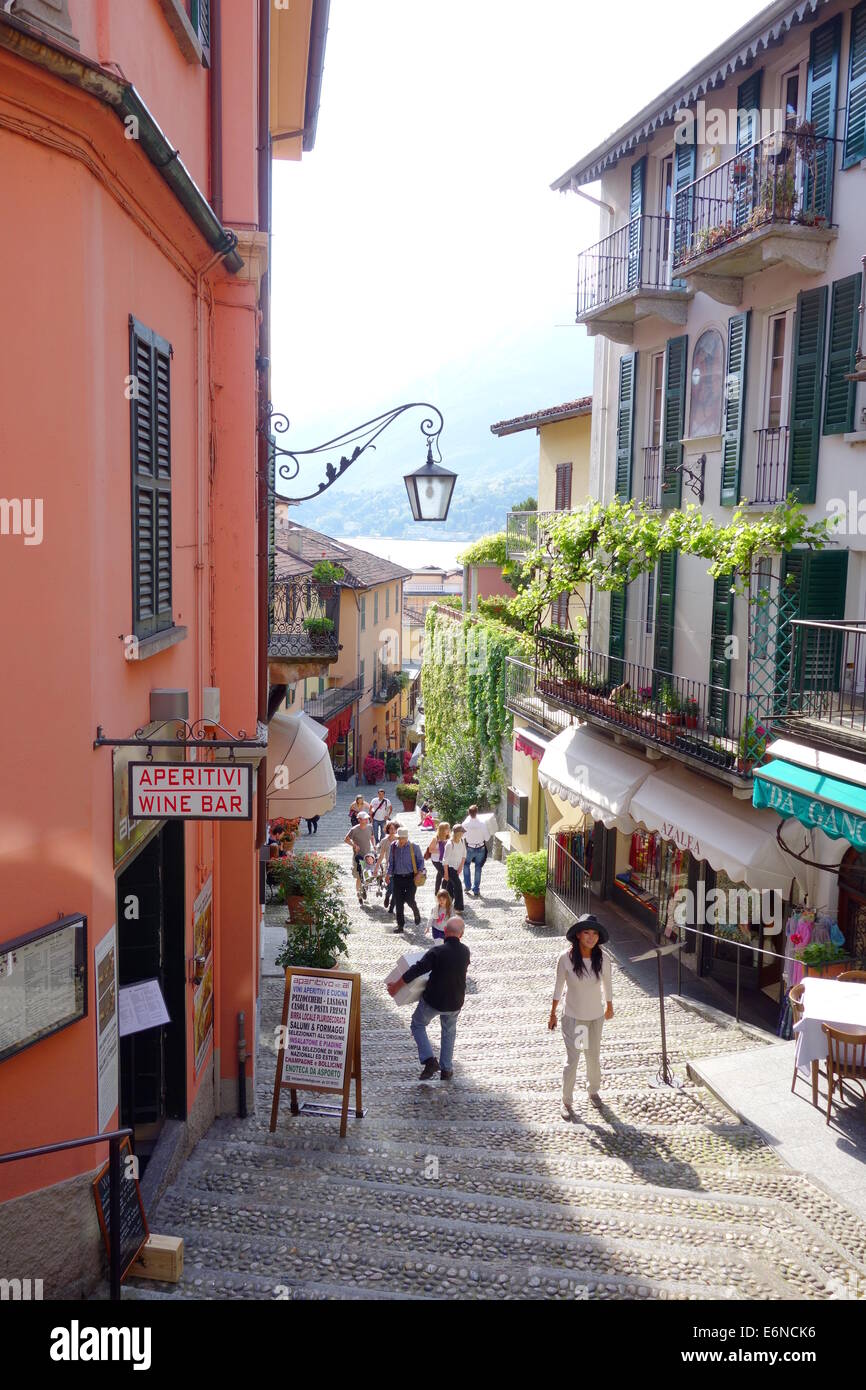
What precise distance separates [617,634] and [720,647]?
3.72 m

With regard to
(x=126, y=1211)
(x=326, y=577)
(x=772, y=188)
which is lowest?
(x=126, y=1211)

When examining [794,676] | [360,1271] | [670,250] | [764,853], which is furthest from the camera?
[670,250]

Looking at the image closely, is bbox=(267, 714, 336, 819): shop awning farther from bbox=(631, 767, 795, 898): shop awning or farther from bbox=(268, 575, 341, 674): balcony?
bbox=(631, 767, 795, 898): shop awning

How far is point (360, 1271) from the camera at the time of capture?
6375 mm

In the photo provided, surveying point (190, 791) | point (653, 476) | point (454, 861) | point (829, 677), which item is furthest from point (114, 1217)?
point (653, 476)

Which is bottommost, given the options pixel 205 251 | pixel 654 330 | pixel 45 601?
pixel 45 601

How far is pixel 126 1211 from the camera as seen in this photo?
580 cm

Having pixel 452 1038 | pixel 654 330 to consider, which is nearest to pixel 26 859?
pixel 452 1038

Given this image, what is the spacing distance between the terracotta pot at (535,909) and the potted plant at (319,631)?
638 cm

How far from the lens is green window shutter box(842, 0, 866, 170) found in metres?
11.9

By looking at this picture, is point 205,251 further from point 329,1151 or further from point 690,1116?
point 690,1116

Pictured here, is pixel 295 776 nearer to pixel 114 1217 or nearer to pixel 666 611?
pixel 666 611

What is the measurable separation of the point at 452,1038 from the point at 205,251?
22.4 ft

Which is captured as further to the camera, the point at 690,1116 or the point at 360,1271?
the point at 690,1116
